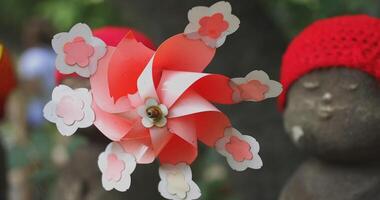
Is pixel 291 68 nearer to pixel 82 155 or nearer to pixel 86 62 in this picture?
pixel 86 62

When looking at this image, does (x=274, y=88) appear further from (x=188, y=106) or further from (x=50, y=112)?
(x=50, y=112)

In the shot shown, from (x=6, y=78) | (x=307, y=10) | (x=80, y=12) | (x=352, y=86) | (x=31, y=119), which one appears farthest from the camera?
(x=31, y=119)

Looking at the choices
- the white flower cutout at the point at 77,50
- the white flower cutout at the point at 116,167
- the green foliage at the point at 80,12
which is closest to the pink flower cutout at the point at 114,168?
the white flower cutout at the point at 116,167

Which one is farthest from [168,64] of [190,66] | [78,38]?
[78,38]

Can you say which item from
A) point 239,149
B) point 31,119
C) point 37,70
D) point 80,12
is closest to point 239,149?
point 239,149

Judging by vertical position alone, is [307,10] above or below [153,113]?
below

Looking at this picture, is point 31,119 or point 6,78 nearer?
point 6,78

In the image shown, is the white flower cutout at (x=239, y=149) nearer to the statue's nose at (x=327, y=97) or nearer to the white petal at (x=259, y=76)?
the white petal at (x=259, y=76)
